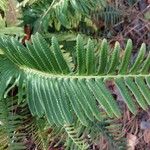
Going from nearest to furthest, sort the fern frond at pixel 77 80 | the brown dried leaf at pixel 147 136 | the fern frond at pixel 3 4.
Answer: the fern frond at pixel 77 80
the fern frond at pixel 3 4
the brown dried leaf at pixel 147 136

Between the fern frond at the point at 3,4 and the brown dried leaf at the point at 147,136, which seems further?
the brown dried leaf at the point at 147,136

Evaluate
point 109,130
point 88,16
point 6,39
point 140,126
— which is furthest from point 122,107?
point 6,39

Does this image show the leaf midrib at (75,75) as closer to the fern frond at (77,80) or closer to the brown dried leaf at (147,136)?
the fern frond at (77,80)

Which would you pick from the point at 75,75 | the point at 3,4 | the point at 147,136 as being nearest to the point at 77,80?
the point at 75,75

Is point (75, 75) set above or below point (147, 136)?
above

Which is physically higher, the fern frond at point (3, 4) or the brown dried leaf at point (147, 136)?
the fern frond at point (3, 4)

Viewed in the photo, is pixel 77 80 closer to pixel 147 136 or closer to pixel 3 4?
pixel 3 4

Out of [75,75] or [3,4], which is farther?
[3,4]

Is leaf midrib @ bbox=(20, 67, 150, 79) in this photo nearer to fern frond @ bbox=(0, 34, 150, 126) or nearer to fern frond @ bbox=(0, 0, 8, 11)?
fern frond @ bbox=(0, 34, 150, 126)

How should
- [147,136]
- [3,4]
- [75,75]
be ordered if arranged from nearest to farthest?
[75,75] < [3,4] < [147,136]

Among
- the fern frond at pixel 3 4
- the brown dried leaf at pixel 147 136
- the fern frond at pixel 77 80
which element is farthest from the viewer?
the brown dried leaf at pixel 147 136

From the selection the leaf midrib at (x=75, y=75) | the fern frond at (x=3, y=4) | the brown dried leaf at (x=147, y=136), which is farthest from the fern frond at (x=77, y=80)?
the brown dried leaf at (x=147, y=136)
